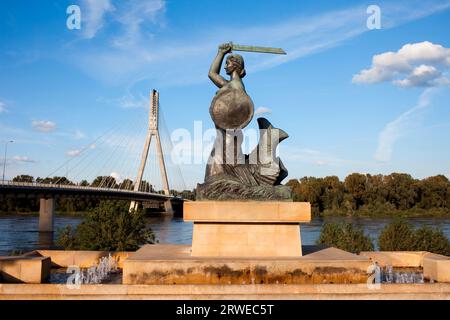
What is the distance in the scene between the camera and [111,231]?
57.8ft

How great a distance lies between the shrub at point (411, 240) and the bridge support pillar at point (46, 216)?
2700 cm

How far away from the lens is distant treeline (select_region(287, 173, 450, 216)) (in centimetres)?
5744

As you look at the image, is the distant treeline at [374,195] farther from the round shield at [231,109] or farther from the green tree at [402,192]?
the round shield at [231,109]

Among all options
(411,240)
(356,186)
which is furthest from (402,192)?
(411,240)

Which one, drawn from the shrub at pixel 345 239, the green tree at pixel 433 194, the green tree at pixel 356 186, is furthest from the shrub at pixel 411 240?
the green tree at pixel 433 194

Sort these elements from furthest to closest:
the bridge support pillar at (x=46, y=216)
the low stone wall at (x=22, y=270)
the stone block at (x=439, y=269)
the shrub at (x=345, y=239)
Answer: the bridge support pillar at (x=46, y=216), the shrub at (x=345, y=239), the stone block at (x=439, y=269), the low stone wall at (x=22, y=270)

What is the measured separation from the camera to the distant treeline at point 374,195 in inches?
2261

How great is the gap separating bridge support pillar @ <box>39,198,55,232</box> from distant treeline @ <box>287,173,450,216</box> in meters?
29.2

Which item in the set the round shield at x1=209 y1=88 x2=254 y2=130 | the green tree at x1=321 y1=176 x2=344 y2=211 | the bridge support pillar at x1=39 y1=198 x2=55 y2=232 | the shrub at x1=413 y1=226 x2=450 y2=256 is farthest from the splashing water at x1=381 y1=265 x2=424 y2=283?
A: the green tree at x1=321 y1=176 x2=344 y2=211

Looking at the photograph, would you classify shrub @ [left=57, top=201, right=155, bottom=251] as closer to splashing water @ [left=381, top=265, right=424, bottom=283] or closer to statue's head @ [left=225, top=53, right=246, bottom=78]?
statue's head @ [left=225, top=53, right=246, bottom=78]

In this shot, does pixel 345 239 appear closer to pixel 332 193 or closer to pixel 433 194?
pixel 332 193

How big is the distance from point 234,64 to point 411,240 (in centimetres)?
Result: 1171
